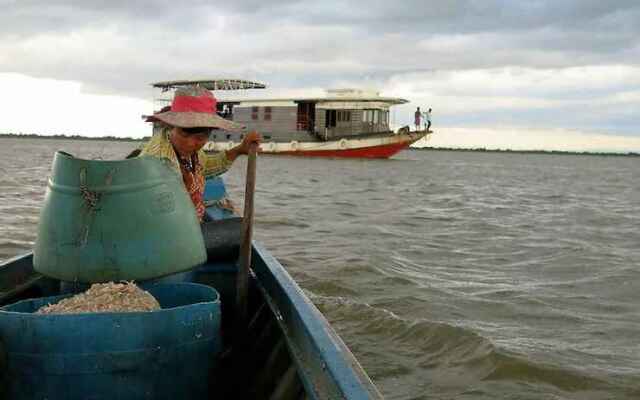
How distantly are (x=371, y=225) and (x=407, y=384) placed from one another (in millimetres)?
7690

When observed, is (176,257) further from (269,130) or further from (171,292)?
(269,130)

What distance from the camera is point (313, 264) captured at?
7.90 metres

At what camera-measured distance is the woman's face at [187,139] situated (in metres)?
2.90

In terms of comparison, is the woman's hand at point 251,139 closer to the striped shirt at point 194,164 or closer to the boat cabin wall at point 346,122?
the striped shirt at point 194,164

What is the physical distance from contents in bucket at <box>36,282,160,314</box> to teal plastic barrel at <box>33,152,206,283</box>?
0.30ft

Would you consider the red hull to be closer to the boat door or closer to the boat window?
the boat door

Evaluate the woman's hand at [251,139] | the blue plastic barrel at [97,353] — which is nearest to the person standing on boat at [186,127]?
the woman's hand at [251,139]

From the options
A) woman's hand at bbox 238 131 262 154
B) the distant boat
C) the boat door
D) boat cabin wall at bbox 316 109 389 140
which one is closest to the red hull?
the distant boat

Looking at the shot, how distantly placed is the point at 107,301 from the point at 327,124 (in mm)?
36663

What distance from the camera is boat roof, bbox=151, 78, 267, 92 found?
36344mm

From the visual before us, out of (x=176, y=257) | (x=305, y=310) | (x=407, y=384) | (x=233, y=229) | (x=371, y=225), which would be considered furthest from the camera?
(x=371, y=225)

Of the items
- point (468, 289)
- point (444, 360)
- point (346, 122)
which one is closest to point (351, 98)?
point (346, 122)

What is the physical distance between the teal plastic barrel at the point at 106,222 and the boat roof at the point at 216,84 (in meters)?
34.7

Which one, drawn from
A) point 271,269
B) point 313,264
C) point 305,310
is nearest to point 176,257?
point 305,310
